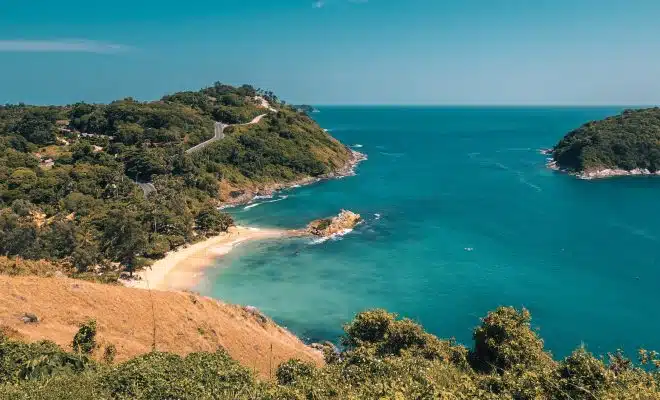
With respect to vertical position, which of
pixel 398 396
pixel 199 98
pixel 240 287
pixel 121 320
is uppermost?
pixel 199 98

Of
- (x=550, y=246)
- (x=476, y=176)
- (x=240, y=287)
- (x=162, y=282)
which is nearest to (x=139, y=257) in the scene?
(x=162, y=282)

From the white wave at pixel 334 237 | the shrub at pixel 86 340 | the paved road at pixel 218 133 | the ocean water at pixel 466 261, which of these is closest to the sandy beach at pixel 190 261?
the ocean water at pixel 466 261

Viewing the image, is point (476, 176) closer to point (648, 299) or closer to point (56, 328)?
point (648, 299)

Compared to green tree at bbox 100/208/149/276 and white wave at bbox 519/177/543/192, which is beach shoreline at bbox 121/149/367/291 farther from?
white wave at bbox 519/177/543/192

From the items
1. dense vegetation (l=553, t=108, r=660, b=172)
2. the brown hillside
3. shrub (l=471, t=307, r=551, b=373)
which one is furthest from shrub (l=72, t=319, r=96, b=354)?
dense vegetation (l=553, t=108, r=660, b=172)

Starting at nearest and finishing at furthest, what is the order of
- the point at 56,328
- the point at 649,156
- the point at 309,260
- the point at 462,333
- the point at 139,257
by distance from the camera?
the point at 56,328
the point at 462,333
the point at 139,257
the point at 309,260
the point at 649,156

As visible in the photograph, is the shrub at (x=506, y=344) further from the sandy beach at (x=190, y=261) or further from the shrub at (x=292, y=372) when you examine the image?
the sandy beach at (x=190, y=261)

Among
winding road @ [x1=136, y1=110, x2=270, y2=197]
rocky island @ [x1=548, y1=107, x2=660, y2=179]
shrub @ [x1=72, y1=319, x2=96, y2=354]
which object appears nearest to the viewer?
shrub @ [x1=72, y1=319, x2=96, y2=354]
